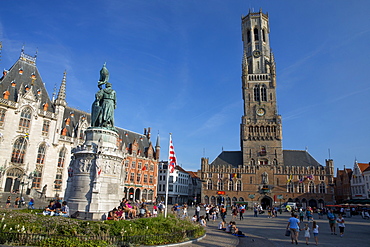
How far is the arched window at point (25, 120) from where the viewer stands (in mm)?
38438

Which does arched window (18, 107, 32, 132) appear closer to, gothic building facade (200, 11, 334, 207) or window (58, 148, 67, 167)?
window (58, 148, 67, 167)

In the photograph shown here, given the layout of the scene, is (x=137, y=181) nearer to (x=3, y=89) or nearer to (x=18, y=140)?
(x=18, y=140)

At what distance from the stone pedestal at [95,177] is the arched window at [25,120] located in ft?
86.6

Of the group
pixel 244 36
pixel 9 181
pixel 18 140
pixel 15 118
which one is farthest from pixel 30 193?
pixel 244 36

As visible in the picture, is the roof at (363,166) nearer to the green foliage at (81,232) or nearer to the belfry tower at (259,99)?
the belfry tower at (259,99)

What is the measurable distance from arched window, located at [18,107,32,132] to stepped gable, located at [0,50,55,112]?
202 centimetres

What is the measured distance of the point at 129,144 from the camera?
188 ft

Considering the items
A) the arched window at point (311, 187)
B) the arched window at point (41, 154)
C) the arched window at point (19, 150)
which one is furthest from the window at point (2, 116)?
the arched window at point (311, 187)

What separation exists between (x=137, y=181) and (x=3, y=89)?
29.7 m

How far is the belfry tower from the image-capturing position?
204 ft

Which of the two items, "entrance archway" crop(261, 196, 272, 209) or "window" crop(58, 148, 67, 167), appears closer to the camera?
"window" crop(58, 148, 67, 167)

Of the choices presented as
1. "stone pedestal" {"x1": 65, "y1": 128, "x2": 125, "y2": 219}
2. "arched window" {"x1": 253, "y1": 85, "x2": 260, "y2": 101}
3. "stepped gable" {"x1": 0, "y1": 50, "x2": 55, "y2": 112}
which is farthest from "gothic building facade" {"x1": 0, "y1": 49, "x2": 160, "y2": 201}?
"arched window" {"x1": 253, "y1": 85, "x2": 260, "y2": 101}

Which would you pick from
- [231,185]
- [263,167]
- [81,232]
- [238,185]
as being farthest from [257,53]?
[81,232]

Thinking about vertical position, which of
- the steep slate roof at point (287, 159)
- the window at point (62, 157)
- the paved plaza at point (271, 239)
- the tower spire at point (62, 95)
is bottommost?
the paved plaza at point (271, 239)
